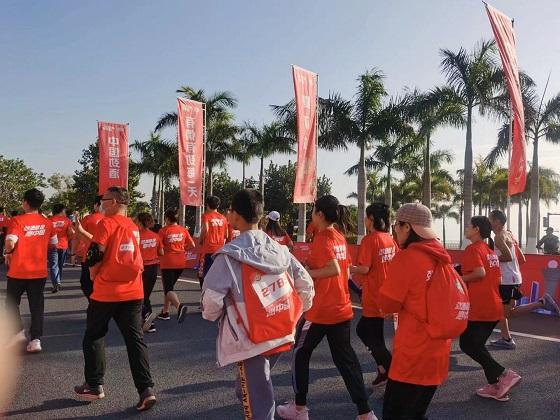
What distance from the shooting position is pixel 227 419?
4.02 m

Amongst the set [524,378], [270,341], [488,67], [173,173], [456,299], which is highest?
[488,67]

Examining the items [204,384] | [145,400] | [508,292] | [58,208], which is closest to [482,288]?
[508,292]

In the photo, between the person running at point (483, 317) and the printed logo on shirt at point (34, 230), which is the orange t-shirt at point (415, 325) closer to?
the person running at point (483, 317)

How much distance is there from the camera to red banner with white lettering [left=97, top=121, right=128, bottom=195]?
16.5 meters

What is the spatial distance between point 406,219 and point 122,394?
10.3 ft

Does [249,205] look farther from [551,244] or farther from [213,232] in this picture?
[551,244]

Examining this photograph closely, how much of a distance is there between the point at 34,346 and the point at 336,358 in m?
3.95

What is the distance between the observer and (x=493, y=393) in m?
4.57

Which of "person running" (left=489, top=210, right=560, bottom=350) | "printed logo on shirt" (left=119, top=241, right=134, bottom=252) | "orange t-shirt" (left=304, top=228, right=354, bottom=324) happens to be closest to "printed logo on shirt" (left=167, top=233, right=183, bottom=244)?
"printed logo on shirt" (left=119, top=241, right=134, bottom=252)

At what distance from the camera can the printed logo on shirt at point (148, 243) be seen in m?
7.54

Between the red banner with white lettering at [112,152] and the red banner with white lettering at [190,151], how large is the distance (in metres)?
1.95

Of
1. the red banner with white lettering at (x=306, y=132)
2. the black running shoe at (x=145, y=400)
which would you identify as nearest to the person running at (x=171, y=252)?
the black running shoe at (x=145, y=400)

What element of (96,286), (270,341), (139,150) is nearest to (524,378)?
(270,341)

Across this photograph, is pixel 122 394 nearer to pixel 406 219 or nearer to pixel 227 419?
pixel 227 419
